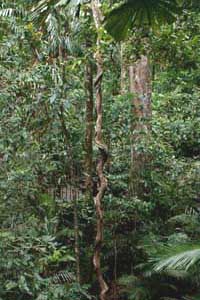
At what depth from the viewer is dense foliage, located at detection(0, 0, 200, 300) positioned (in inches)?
164

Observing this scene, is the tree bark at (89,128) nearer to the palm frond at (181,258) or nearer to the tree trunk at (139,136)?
the tree trunk at (139,136)

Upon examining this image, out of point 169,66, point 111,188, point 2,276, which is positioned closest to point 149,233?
point 111,188

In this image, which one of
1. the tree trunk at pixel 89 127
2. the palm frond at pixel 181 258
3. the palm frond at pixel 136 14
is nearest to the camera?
the palm frond at pixel 136 14

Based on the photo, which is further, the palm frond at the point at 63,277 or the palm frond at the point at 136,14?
the palm frond at the point at 63,277

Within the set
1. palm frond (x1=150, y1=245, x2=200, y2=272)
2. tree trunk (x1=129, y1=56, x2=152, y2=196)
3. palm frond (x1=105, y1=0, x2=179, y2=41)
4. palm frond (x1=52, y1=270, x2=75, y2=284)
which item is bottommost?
palm frond (x1=52, y1=270, x2=75, y2=284)

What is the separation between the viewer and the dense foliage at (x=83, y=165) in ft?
13.7

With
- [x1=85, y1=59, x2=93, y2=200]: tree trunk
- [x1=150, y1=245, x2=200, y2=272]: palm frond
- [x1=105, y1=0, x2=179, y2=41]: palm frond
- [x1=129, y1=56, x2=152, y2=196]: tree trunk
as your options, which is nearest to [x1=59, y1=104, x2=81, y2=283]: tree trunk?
[x1=85, y1=59, x2=93, y2=200]: tree trunk

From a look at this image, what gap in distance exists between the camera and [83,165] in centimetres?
594

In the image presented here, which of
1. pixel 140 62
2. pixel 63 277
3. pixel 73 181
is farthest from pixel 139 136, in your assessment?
pixel 63 277

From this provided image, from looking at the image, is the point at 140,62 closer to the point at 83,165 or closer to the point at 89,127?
the point at 89,127

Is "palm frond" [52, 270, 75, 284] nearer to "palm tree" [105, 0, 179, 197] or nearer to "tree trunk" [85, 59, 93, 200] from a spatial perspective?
"tree trunk" [85, 59, 93, 200]

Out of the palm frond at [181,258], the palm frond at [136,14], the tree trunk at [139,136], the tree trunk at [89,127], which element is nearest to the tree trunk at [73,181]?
the tree trunk at [89,127]

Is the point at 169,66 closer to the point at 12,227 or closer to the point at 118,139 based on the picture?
the point at 118,139

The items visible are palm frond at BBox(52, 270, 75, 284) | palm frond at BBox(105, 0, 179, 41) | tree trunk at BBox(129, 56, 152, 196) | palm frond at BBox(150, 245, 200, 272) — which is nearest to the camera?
palm frond at BBox(105, 0, 179, 41)
